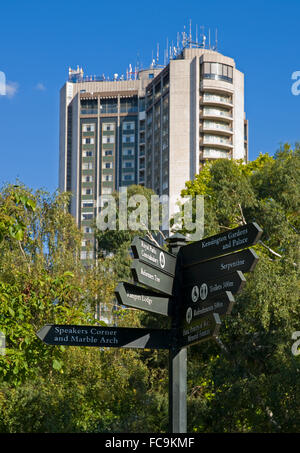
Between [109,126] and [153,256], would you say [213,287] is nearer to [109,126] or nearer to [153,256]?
[153,256]

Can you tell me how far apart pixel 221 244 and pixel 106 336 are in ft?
5.12

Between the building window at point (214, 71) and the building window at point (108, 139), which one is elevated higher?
the building window at point (108, 139)

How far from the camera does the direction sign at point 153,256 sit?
797 centimetres

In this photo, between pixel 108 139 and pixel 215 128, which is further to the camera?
pixel 108 139

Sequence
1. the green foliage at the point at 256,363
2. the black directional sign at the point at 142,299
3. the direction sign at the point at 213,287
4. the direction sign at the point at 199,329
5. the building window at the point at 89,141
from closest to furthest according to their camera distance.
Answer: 1. the direction sign at the point at 199,329
2. the direction sign at the point at 213,287
3. the black directional sign at the point at 142,299
4. the green foliage at the point at 256,363
5. the building window at the point at 89,141

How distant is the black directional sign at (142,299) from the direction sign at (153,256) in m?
0.29

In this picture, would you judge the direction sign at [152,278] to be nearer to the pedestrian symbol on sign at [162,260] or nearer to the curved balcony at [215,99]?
the pedestrian symbol on sign at [162,260]

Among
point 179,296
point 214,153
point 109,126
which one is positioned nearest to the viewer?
point 179,296

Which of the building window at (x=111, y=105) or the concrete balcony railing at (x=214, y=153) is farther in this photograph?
the building window at (x=111, y=105)

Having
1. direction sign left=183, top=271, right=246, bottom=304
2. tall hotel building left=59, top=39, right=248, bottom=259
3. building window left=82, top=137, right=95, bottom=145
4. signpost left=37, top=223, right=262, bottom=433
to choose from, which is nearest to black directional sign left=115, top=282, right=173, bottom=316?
signpost left=37, top=223, right=262, bottom=433

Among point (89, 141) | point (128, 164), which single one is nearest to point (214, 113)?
point (128, 164)

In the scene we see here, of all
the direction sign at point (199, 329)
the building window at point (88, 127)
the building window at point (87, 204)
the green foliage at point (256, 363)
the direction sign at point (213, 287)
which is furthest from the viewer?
the building window at point (88, 127)

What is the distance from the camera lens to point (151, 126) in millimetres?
114875

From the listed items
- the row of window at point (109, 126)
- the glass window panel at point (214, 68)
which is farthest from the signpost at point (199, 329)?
the row of window at point (109, 126)
